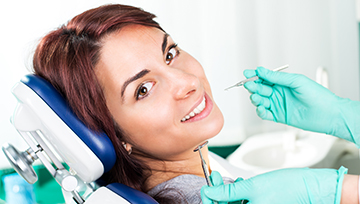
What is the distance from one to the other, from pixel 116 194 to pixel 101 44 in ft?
1.66

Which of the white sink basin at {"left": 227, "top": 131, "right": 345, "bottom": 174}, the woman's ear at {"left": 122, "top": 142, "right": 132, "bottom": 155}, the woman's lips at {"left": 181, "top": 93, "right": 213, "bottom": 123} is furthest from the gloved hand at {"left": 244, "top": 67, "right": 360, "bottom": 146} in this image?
the white sink basin at {"left": 227, "top": 131, "right": 345, "bottom": 174}

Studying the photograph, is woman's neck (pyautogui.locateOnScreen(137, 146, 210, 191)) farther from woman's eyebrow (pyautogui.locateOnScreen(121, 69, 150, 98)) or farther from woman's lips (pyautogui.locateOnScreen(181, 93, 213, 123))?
woman's eyebrow (pyautogui.locateOnScreen(121, 69, 150, 98))

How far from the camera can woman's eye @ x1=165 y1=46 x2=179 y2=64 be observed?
3.91ft

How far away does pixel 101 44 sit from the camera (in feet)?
3.59

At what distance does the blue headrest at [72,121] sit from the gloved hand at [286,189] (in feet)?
1.04

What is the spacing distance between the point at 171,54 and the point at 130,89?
25 centimetres

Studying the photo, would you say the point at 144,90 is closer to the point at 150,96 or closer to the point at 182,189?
the point at 150,96

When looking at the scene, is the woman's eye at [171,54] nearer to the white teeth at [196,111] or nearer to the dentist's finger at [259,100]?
the white teeth at [196,111]

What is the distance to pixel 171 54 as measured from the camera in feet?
3.97

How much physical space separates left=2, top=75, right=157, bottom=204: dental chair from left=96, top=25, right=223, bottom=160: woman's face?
0.14 metres

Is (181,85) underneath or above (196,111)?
above

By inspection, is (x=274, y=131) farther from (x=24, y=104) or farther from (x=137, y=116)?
(x=24, y=104)

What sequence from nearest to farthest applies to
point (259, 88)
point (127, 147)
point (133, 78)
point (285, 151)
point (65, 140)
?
point (65, 140) → point (133, 78) → point (127, 147) → point (259, 88) → point (285, 151)

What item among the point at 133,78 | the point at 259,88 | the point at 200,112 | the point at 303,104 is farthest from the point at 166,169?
the point at 303,104
